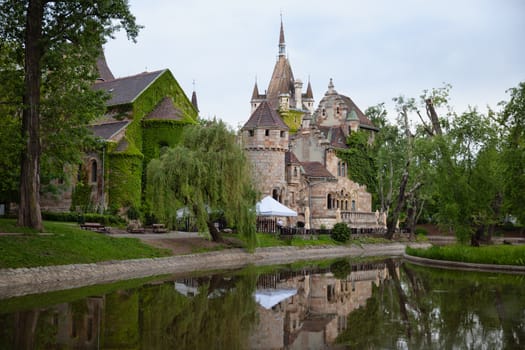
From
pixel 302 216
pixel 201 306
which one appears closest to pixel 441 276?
pixel 201 306

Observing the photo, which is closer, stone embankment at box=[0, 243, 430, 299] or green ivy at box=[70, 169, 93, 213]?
stone embankment at box=[0, 243, 430, 299]

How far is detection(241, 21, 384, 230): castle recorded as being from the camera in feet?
161

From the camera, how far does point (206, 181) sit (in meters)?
33.4

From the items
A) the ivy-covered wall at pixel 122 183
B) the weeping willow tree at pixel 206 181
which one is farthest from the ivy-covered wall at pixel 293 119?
the weeping willow tree at pixel 206 181

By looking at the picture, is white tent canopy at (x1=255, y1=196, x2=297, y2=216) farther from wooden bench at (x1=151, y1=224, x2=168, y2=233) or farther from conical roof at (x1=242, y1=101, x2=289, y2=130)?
conical roof at (x1=242, y1=101, x2=289, y2=130)

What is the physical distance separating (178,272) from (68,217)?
1413 cm

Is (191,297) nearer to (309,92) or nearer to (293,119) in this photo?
(293,119)

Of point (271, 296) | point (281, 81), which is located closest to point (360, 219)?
point (271, 296)

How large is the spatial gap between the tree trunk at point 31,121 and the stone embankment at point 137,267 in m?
3.71

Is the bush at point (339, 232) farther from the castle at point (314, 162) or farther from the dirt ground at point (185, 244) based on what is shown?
the dirt ground at point (185, 244)

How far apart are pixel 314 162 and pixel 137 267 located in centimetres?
3295

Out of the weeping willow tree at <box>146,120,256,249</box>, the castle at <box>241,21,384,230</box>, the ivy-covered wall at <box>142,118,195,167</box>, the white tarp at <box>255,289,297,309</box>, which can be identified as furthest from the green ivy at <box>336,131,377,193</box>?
the white tarp at <box>255,289,297,309</box>

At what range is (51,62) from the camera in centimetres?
2719

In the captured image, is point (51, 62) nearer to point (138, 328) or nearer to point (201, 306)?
point (201, 306)
